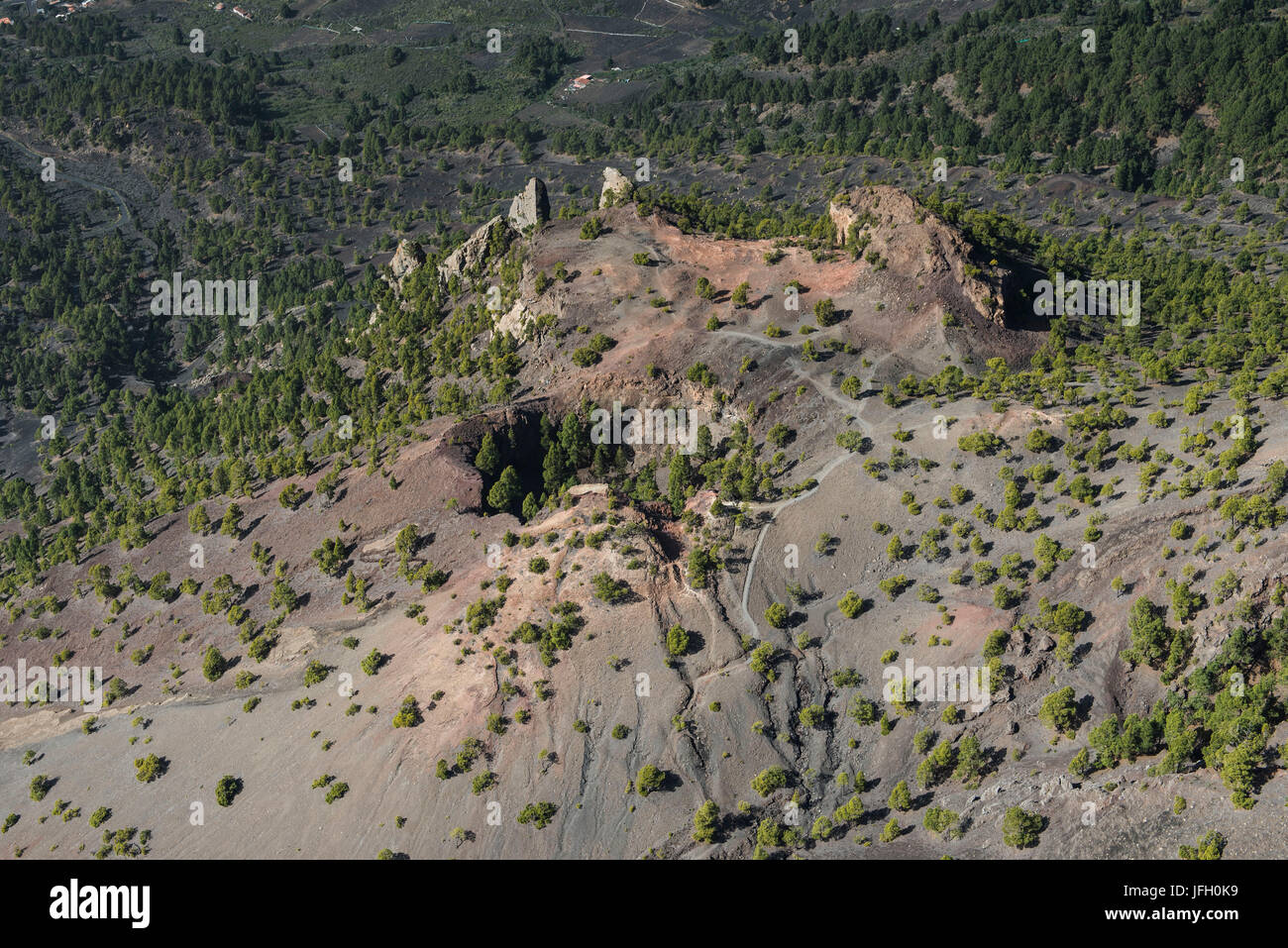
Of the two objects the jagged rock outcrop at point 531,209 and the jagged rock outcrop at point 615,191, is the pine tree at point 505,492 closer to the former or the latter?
the jagged rock outcrop at point 531,209

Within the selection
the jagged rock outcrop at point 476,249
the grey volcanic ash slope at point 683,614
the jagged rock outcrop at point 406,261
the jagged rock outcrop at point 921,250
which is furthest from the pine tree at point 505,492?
the jagged rock outcrop at point 406,261

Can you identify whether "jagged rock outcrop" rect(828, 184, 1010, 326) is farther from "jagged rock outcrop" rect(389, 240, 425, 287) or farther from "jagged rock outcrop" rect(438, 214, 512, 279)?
"jagged rock outcrop" rect(389, 240, 425, 287)

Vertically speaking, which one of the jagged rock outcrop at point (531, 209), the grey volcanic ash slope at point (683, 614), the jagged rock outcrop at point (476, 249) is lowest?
the grey volcanic ash slope at point (683, 614)

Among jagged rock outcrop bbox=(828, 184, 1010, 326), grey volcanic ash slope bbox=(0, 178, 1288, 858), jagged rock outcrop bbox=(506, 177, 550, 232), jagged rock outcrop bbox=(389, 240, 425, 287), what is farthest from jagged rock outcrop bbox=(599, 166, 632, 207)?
jagged rock outcrop bbox=(828, 184, 1010, 326)
